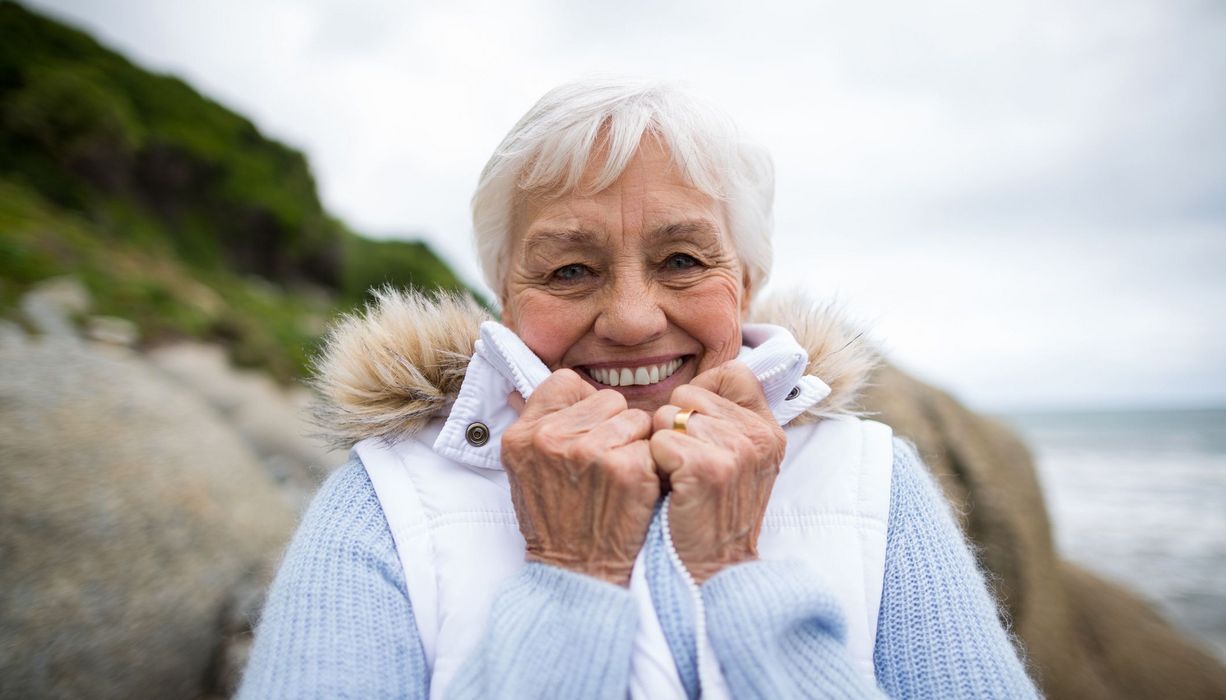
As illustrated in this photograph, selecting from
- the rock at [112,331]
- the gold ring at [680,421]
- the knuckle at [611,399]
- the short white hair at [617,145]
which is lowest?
the rock at [112,331]

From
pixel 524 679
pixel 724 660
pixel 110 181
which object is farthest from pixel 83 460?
pixel 110 181

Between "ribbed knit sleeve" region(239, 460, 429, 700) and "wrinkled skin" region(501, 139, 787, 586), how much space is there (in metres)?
0.39

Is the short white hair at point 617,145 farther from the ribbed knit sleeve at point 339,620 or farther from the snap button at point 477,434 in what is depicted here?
the ribbed knit sleeve at point 339,620

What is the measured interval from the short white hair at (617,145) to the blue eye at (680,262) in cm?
22

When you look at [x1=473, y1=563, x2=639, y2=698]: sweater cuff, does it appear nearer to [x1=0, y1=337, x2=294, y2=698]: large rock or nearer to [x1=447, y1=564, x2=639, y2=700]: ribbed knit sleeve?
[x1=447, y1=564, x2=639, y2=700]: ribbed knit sleeve

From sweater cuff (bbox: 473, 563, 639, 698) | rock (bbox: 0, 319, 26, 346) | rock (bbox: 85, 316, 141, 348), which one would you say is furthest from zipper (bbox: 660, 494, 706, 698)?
rock (bbox: 85, 316, 141, 348)

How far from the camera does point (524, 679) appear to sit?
138cm

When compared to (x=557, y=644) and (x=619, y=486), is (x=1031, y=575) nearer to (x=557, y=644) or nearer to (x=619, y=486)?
(x=619, y=486)

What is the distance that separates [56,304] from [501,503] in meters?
6.69

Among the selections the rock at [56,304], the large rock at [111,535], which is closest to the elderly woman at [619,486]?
the large rock at [111,535]

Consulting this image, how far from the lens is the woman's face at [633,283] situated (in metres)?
1.96

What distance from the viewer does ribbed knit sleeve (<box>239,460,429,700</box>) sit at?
4.79 ft

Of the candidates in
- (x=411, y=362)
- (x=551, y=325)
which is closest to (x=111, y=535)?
(x=411, y=362)

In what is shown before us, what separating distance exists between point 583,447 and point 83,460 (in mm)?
3882
